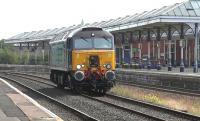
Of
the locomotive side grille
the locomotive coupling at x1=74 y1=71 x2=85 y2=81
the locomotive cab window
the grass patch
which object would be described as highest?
the locomotive cab window

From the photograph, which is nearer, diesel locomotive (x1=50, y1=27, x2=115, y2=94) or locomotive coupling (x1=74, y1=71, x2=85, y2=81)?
locomotive coupling (x1=74, y1=71, x2=85, y2=81)

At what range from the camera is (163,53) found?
7169 cm

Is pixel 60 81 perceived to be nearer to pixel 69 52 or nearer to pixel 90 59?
pixel 69 52

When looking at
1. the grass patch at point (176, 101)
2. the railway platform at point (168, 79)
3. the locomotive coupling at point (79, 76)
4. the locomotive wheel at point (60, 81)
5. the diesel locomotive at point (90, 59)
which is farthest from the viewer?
the railway platform at point (168, 79)

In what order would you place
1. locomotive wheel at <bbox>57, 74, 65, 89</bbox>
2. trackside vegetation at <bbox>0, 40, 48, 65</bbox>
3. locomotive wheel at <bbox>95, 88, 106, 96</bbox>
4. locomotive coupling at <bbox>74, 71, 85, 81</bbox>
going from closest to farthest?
1. locomotive coupling at <bbox>74, 71, 85, 81</bbox>
2. locomotive wheel at <bbox>95, 88, 106, 96</bbox>
3. locomotive wheel at <bbox>57, 74, 65, 89</bbox>
4. trackside vegetation at <bbox>0, 40, 48, 65</bbox>

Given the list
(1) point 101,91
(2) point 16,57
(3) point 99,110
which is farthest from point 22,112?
(2) point 16,57

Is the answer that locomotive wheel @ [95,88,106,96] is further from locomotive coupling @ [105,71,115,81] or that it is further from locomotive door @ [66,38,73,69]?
locomotive door @ [66,38,73,69]

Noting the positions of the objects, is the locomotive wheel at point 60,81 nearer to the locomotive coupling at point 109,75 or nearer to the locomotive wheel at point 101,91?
the locomotive wheel at point 101,91

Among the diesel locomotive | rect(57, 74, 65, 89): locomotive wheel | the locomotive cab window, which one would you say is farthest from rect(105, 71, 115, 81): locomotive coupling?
rect(57, 74, 65, 89): locomotive wheel

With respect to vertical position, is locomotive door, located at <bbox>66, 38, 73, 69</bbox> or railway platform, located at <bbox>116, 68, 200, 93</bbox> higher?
locomotive door, located at <bbox>66, 38, 73, 69</bbox>

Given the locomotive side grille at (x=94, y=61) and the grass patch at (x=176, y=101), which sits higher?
the locomotive side grille at (x=94, y=61)

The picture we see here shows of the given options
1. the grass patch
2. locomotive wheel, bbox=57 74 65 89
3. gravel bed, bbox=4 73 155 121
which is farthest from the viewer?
locomotive wheel, bbox=57 74 65 89

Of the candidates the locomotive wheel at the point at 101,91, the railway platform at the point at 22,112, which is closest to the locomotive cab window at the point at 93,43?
the locomotive wheel at the point at 101,91

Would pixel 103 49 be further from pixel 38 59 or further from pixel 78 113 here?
pixel 38 59
